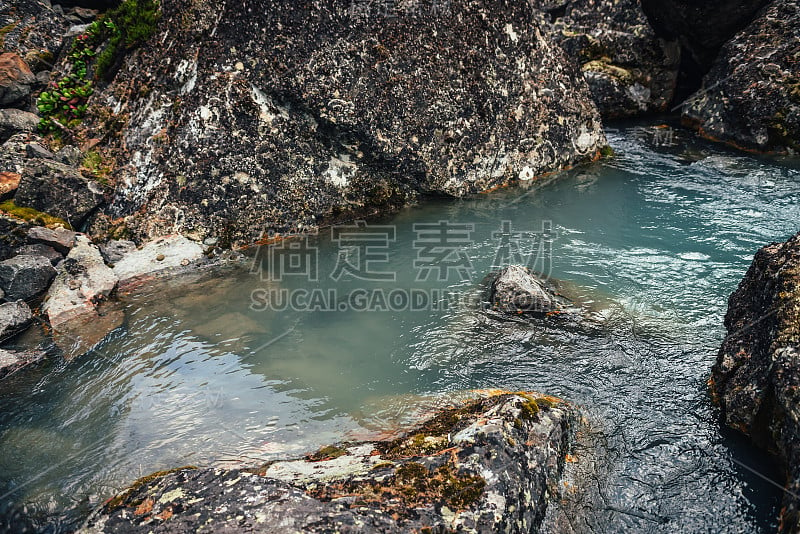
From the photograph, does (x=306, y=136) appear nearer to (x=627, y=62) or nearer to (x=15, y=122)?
(x=15, y=122)

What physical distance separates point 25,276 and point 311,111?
19.6 feet

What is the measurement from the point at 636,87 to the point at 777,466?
1372 cm

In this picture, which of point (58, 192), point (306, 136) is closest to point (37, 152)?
point (58, 192)

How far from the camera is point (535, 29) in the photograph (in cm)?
1224

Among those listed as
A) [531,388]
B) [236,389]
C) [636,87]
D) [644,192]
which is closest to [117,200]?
[236,389]

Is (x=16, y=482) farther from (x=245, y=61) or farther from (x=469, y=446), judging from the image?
(x=245, y=61)

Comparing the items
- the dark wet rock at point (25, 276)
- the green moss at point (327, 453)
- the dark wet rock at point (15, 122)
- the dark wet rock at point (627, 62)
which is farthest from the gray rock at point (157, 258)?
the dark wet rock at point (627, 62)

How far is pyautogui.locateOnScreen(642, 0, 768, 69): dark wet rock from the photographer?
1355 centimetres

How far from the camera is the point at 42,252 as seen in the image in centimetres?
888

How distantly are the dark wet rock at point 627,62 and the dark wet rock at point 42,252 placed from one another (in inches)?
582

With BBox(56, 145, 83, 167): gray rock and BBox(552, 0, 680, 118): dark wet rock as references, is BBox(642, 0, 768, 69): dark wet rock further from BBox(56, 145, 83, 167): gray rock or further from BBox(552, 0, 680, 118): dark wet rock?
BBox(56, 145, 83, 167): gray rock

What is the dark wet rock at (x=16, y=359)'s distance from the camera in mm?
6836

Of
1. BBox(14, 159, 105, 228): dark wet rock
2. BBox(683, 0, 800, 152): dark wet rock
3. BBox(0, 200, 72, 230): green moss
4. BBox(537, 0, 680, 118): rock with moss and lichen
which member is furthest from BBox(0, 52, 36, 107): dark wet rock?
BBox(683, 0, 800, 152): dark wet rock

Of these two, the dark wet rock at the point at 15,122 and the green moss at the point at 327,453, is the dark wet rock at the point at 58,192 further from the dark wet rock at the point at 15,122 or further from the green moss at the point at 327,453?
the green moss at the point at 327,453
